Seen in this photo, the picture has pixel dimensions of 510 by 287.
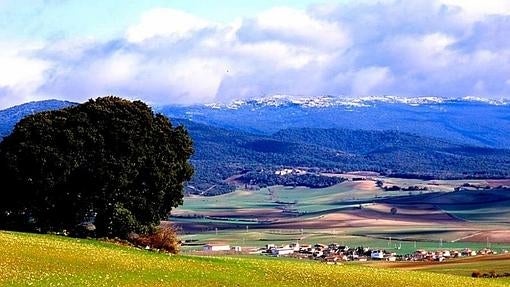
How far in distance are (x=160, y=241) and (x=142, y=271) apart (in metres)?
23.7

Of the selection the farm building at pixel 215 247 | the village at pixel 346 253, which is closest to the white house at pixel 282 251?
the village at pixel 346 253

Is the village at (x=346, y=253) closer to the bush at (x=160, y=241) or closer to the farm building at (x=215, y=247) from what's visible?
the farm building at (x=215, y=247)

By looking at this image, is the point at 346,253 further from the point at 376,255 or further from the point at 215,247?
the point at 215,247

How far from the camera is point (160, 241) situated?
70500 mm

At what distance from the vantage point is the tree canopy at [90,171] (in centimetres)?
6744

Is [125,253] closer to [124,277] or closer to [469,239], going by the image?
[124,277]

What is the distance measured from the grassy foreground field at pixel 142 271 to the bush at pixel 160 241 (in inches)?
434

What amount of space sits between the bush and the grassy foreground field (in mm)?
11018

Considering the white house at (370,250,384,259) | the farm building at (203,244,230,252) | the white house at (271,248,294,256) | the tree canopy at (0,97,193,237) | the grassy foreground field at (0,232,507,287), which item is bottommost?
the grassy foreground field at (0,232,507,287)

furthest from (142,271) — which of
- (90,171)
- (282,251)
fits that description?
→ (282,251)

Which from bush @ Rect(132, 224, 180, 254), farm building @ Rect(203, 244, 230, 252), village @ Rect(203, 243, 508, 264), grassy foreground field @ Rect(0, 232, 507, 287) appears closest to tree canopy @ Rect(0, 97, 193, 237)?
bush @ Rect(132, 224, 180, 254)

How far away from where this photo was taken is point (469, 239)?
17588 centimetres

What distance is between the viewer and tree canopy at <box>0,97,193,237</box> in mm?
67438

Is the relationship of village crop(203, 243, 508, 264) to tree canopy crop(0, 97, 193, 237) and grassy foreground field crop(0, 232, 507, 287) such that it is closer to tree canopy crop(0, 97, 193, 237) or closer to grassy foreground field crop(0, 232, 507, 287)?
tree canopy crop(0, 97, 193, 237)
